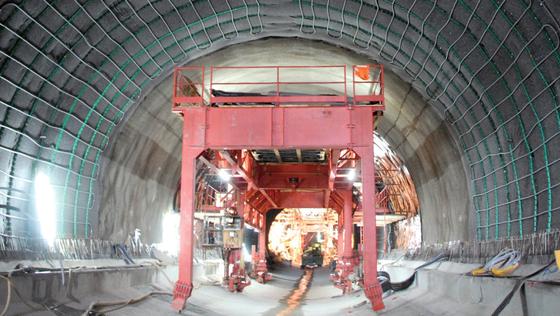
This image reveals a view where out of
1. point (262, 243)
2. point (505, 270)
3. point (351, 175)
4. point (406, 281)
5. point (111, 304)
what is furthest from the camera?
point (262, 243)

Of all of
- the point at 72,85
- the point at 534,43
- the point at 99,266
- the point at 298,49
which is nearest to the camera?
the point at 534,43

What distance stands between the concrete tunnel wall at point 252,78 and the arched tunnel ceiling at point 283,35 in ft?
2.31

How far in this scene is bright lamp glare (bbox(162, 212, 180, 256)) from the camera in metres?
17.9

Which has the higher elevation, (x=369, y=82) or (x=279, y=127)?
(x=369, y=82)

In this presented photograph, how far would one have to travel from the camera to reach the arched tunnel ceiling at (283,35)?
8773 mm

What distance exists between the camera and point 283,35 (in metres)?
14.0

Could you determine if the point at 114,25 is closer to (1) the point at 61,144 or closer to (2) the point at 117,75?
(2) the point at 117,75

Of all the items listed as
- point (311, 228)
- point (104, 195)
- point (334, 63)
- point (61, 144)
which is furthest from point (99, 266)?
point (311, 228)

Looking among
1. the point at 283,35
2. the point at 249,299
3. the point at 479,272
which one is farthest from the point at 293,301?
the point at 479,272

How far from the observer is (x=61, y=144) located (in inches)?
441

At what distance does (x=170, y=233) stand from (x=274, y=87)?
6.19 metres

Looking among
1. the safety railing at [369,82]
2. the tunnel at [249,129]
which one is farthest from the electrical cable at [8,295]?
the safety railing at [369,82]

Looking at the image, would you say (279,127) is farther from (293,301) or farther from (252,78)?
(293,301)

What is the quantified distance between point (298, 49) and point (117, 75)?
5394mm
